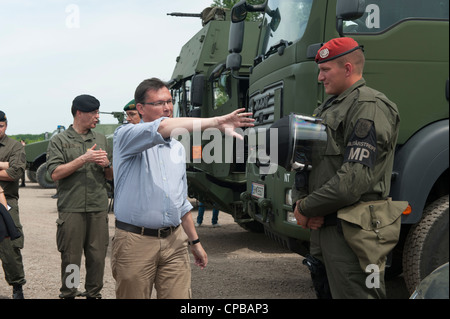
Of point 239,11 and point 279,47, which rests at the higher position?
point 239,11

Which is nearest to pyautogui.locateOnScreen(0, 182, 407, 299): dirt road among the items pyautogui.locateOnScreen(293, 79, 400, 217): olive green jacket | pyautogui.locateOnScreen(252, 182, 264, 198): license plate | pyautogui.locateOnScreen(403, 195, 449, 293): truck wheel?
pyautogui.locateOnScreen(252, 182, 264, 198): license plate

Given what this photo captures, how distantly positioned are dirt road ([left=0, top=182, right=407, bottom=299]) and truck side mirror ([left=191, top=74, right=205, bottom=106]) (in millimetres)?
2135

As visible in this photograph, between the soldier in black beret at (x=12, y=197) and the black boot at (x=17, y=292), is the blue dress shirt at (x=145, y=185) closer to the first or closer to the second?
the soldier in black beret at (x=12, y=197)

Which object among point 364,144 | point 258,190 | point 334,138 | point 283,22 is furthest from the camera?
point 258,190

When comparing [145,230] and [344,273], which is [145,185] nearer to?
[145,230]

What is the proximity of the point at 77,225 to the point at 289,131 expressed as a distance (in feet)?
8.70

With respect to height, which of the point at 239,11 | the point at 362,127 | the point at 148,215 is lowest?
the point at 148,215

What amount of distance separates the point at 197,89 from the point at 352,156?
5784 millimetres

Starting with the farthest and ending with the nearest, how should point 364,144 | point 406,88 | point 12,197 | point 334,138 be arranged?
point 12,197 → point 406,88 → point 334,138 → point 364,144

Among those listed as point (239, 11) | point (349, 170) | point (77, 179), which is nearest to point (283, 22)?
point (239, 11)

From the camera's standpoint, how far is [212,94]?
8.12 metres

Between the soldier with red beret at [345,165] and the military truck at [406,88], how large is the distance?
900mm

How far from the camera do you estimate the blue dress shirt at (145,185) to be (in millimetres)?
2967
